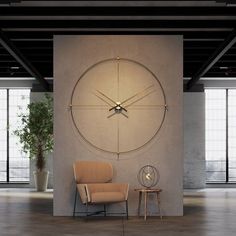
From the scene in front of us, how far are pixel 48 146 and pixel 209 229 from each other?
31.8 ft

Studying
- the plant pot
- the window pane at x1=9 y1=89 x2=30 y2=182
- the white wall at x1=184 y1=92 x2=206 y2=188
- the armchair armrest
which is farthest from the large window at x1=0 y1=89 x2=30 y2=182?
the armchair armrest

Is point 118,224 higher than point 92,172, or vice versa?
point 92,172

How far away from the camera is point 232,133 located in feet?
62.3

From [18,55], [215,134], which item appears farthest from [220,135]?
[18,55]

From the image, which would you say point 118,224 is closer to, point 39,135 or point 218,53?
point 218,53

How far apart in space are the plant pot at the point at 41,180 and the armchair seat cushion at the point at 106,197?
815cm

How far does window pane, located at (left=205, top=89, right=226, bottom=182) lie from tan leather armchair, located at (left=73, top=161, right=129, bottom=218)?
9.66 metres

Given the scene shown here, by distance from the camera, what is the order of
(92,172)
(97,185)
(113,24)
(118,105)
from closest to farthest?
(97,185) → (92,172) → (118,105) → (113,24)

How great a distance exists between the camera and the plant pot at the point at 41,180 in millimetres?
17078

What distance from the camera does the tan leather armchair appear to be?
909cm

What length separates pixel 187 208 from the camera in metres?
11.2

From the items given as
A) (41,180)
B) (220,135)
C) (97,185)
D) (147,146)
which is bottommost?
(41,180)

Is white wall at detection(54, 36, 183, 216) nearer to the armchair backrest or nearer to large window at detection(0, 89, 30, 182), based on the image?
the armchair backrest

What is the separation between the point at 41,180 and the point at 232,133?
620 cm
